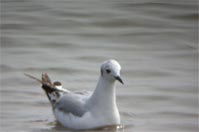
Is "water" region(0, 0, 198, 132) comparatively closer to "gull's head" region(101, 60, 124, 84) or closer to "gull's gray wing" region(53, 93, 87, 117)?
"gull's gray wing" region(53, 93, 87, 117)

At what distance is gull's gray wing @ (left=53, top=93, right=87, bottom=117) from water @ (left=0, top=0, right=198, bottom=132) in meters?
0.28

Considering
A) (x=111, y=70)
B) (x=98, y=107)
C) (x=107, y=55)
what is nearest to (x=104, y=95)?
(x=98, y=107)

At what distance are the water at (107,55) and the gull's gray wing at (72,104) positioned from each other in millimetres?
278

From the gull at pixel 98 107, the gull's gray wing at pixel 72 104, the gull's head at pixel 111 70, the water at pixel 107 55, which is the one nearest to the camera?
the gull's head at pixel 111 70

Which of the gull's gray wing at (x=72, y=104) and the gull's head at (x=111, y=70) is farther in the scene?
the gull's gray wing at (x=72, y=104)

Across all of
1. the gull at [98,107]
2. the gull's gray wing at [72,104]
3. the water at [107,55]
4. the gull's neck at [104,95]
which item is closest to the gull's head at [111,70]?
the gull at [98,107]

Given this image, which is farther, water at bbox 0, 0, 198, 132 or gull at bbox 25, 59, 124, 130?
water at bbox 0, 0, 198, 132

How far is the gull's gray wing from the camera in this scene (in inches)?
368

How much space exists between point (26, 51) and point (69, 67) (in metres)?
1.33

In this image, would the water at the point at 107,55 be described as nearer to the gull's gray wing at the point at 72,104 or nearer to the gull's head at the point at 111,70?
the gull's gray wing at the point at 72,104

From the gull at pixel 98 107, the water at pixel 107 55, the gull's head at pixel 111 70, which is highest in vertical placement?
the water at pixel 107 55

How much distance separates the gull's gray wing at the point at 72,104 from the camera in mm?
9352

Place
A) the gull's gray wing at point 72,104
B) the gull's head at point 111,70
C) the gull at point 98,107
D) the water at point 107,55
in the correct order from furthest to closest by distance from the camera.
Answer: the water at point 107,55 < the gull's gray wing at point 72,104 < the gull at point 98,107 < the gull's head at point 111,70

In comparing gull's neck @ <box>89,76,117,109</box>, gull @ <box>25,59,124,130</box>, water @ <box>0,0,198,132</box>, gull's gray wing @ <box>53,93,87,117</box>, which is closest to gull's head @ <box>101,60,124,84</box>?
gull @ <box>25,59,124,130</box>
